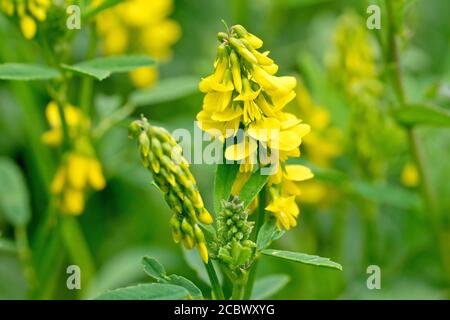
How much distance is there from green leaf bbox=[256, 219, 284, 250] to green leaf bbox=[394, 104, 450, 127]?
1.59 feet

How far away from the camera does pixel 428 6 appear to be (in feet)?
9.88

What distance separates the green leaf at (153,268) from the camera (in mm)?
1272

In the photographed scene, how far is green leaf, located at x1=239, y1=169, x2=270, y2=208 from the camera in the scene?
1239 millimetres

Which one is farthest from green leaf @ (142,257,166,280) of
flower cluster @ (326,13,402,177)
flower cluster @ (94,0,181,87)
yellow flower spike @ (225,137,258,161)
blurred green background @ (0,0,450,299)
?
flower cluster @ (94,0,181,87)

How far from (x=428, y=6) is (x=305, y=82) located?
756 mm

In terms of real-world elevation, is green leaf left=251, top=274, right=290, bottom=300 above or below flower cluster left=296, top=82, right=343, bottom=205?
below

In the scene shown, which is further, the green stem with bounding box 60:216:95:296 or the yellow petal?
the green stem with bounding box 60:216:95:296

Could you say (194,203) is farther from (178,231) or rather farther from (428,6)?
(428,6)

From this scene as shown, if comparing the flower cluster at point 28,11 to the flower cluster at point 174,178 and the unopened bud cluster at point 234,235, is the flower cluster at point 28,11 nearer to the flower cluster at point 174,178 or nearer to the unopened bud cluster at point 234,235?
the flower cluster at point 174,178

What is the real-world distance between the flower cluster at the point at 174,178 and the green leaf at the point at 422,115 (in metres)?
0.61

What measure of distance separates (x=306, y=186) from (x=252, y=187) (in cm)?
100

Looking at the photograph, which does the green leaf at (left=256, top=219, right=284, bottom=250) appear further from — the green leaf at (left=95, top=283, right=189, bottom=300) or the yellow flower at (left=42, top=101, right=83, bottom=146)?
the yellow flower at (left=42, top=101, right=83, bottom=146)
